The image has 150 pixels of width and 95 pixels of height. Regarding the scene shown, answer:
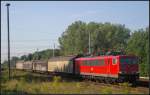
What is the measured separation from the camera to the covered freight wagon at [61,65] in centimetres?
5306

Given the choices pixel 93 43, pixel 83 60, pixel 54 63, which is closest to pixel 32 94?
pixel 83 60

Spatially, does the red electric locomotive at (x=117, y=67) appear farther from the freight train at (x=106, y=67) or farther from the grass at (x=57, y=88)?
the grass at (x=57, y=88)

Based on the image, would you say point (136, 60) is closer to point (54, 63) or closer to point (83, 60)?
point (83, 60)

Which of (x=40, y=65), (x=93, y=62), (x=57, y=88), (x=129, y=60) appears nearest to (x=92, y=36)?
(x=40, y=65)

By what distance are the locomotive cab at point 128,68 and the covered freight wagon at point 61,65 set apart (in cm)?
1898

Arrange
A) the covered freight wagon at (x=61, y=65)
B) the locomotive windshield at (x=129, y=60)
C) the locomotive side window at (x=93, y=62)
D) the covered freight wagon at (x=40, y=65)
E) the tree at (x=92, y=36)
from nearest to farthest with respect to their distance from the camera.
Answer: the locomotive windshield at (x=129, y=60), the locomotive side window at (x=93, y=62), the covered freight wagon at (x=61, y=65), the covered freight wagon at (x=40, y=65), the tree at (x=92, y=36)

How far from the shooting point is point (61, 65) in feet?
196

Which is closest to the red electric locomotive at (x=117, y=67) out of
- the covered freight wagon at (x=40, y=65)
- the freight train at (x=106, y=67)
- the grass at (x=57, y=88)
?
the freight train at (x=106, y=67)

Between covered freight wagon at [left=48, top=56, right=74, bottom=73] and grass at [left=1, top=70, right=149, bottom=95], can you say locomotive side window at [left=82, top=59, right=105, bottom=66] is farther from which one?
covered freight wagon at [left=48, top=56, right=74, bottom=73]

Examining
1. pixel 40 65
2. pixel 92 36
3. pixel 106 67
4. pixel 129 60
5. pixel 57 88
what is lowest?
pixel 57 88

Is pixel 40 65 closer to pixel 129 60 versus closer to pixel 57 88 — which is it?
pixel 129 60

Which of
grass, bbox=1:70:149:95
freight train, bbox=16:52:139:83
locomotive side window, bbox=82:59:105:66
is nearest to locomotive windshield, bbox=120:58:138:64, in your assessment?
freight train, bbox=16:52:139:83

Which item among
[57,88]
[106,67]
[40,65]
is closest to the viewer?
[57,88]

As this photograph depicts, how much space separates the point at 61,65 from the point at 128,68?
2727 cm
